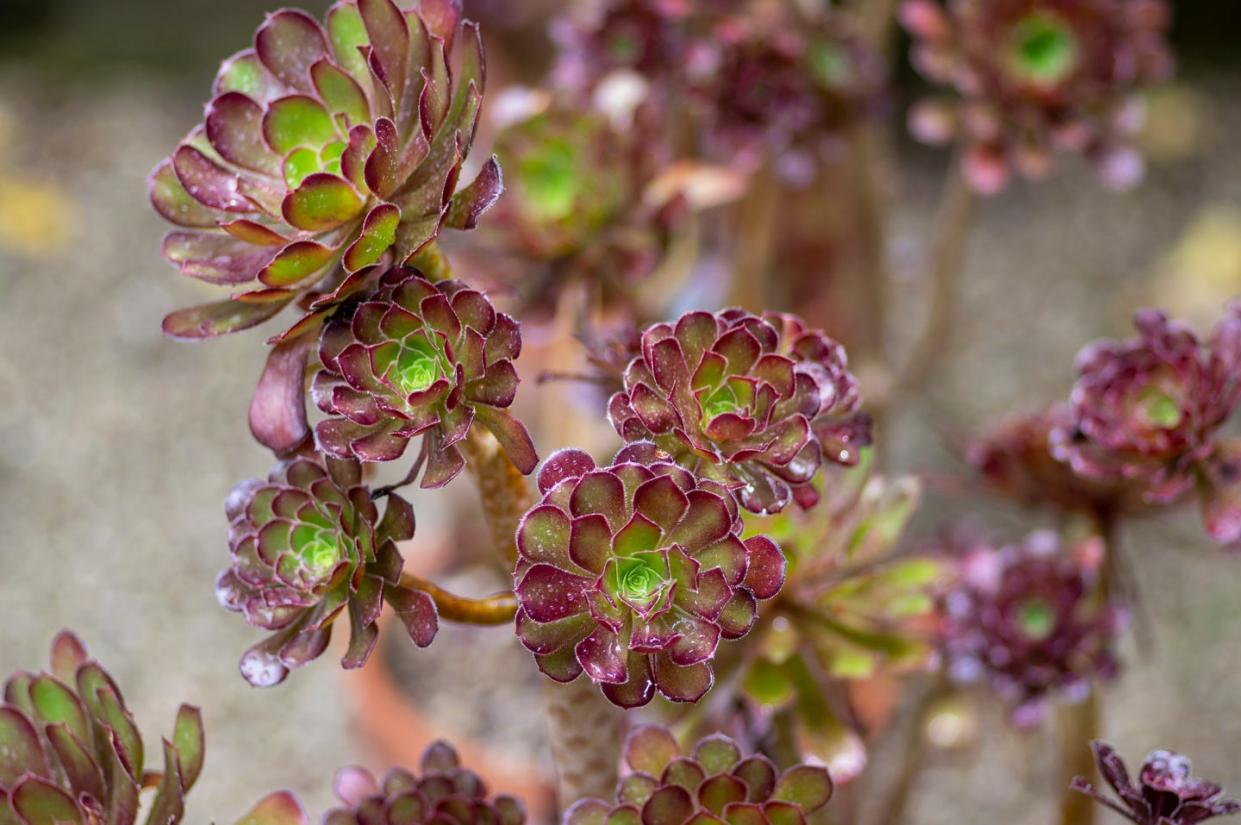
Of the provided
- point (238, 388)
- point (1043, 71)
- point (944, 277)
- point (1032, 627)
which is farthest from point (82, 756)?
point (238, 388)

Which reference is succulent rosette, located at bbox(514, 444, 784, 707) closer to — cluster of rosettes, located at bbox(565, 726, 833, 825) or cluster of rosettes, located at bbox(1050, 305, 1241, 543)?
cluster of rosettes, located at bbox(565, 726, 833, 825)

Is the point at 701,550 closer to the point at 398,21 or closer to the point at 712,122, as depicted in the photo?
the point at 398,21

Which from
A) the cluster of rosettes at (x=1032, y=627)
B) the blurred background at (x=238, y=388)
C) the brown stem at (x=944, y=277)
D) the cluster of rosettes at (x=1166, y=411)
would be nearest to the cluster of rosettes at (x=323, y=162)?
the cluster of rosettes at (x=1166, y=411)

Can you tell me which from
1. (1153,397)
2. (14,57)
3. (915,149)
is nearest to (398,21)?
(1153,397)

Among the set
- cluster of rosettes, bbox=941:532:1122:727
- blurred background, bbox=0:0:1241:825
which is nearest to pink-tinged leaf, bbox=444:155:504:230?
cluster of rosettes, bbox=941:532:1122:727

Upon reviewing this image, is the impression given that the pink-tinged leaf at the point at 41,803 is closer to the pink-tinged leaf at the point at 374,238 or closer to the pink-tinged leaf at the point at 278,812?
the pink-tinged leaf at the point at 278,812

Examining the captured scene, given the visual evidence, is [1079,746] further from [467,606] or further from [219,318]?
[219,318]
